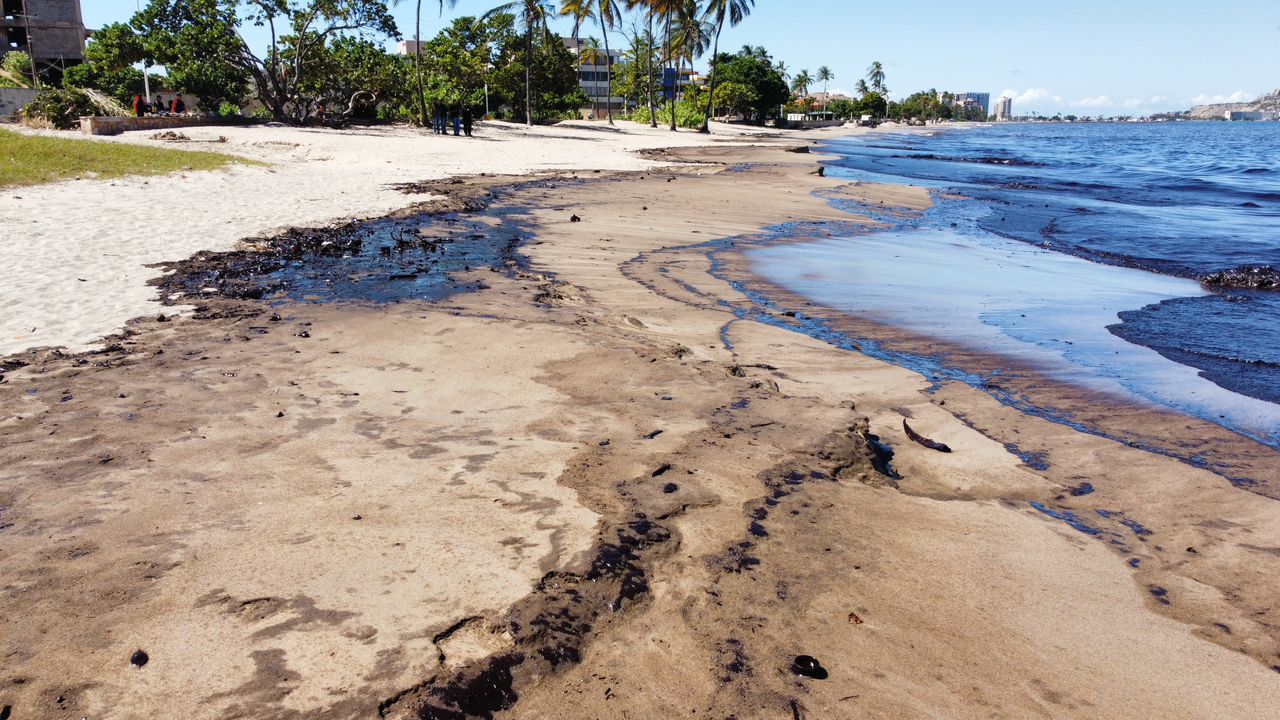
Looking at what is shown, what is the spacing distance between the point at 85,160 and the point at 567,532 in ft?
48.6

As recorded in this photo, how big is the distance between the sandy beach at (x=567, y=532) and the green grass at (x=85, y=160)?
7.47 m

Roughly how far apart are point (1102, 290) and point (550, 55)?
41123 millimetres

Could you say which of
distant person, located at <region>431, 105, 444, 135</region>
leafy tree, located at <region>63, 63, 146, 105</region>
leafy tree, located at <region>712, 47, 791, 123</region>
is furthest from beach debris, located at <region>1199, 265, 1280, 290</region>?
leafy tree, located at <region>712, 47, 791, 123</region>

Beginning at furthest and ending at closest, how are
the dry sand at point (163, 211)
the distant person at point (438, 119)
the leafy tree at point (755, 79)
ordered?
the leafy tree at point (755, 79)
the distant person at point (438, 119)
the dry sand at point (163, 211)

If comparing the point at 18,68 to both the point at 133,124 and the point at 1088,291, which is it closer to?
the point at 133,124

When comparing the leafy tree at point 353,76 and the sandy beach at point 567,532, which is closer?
the sandy beach at point 567,532

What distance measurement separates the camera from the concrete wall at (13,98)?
30031mm

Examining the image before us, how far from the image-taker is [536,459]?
3.49 meters

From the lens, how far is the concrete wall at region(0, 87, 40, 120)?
98.5ft

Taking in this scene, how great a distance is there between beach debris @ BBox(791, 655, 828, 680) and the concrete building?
58.0m

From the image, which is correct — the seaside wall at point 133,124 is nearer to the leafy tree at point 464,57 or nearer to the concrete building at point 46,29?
the leafy tree at point 464,57

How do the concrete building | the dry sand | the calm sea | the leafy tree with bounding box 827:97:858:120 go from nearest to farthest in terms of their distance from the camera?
the calm sea
the dry sand
the concrete building
the leafy tree with bounding box 827:97:858:120

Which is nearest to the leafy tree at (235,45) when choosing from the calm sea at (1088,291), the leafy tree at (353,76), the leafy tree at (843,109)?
the leafy tree at (353,76)

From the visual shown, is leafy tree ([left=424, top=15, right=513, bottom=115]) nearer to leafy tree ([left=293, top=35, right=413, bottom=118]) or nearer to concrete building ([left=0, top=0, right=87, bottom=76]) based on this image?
leafy tree ([left=293, top=35, right=413, bottom=118])
